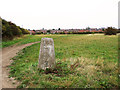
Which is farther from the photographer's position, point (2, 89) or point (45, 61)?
point (45, 61)

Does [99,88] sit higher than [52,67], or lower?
lower

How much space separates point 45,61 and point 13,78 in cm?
177

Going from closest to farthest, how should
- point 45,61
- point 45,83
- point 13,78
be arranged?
1. point 45,83
2. point 13,78
3. point 45,61

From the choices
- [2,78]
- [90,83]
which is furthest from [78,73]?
[2,78]

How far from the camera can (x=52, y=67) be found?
20.2 ft

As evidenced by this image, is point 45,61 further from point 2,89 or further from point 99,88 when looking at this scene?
point 99,88

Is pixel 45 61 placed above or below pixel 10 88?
above

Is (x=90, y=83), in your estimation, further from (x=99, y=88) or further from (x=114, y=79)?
(x=114, y=79)

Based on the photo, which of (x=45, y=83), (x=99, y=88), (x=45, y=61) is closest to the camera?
(x=99, y=88)

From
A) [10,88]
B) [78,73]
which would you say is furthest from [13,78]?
[78,73]

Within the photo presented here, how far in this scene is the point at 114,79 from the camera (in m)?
5.07

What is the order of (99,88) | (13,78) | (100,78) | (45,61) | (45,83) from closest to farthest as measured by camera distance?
1. (99,88)
2. (45,83)
3. (100,78)
4. (13,78)
5. (45,61)

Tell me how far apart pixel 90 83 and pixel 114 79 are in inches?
45.5

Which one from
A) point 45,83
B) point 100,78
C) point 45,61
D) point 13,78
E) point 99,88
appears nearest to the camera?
point 99,88
